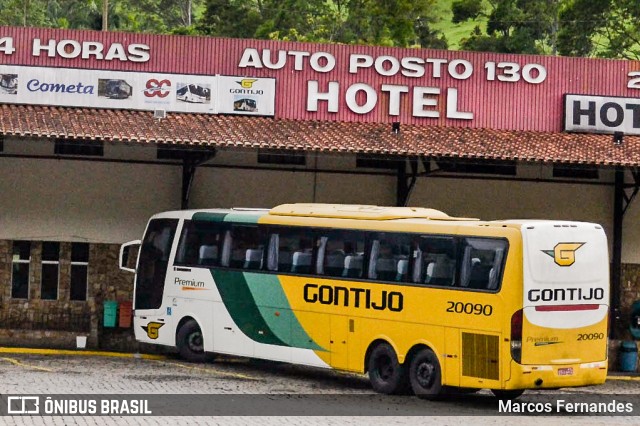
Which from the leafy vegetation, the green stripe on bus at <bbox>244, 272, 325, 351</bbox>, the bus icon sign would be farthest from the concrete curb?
the leafy vegetation

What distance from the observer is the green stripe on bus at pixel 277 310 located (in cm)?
2475

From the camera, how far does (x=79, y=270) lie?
32094 mm

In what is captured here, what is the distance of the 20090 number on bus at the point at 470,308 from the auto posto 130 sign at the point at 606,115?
12982mm

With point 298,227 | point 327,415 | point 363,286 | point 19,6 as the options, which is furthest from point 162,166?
point 19,6

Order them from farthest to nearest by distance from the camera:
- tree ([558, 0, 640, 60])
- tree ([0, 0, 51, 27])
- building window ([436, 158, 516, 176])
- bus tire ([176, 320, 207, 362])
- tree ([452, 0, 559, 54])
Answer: tree ([0, 0, 51, 27])
tree ([452, 0, 559, 54])
tree ([558, 0, 640, 60])
building window ([436, 158, 516, 176])
bus tire ([176, 320, 207, 362])

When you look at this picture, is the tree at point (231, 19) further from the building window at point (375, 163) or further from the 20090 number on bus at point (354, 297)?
the 20090 number on bus at point (354, 297)

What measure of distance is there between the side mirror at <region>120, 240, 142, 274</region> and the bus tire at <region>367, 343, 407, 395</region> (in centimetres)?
803

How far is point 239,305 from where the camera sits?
26.1m

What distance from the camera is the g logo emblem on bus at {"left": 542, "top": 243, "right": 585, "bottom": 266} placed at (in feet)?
68.9

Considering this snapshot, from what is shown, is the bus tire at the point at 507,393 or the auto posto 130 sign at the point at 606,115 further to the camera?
the auto posto 130 sign at the point at 606,115

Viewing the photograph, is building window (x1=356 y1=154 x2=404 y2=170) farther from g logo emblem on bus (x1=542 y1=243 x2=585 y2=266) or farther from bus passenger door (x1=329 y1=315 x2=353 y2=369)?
g logo emblem on bus (x1=542 y1=243 x2=585 y2=266)

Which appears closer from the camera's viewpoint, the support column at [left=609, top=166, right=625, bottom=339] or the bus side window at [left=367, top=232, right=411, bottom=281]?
the bus side window at [left=367, top=232, right=411, bottom=281]

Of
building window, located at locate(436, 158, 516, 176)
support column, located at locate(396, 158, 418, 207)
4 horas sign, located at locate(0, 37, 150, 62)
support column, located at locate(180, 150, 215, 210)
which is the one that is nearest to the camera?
support column, located at locate(180, 150, 215, 210)

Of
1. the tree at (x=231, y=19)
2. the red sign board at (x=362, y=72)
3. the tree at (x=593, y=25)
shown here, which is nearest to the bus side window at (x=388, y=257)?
the red sign board at (x=362, y=72)
